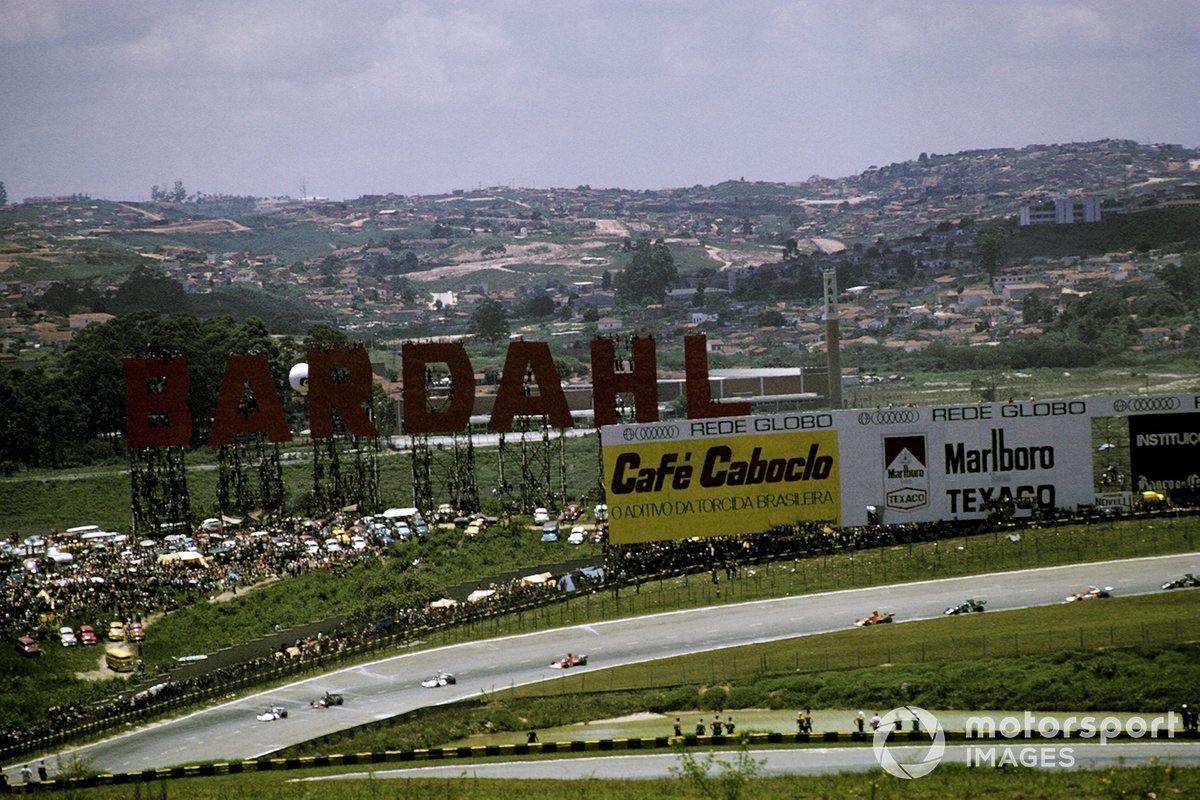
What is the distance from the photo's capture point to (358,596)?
76688 millimetres

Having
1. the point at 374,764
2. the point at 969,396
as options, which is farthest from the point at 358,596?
the point at 969,396

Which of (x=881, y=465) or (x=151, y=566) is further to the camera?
(x=151, y=566)

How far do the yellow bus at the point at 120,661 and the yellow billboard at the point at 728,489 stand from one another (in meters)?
26.1

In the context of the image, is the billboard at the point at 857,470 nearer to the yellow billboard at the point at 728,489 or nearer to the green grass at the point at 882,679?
the yellow billboard at the point at 728,489

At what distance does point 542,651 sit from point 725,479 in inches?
752

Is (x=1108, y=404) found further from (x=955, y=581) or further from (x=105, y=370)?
(x=105, y=370)

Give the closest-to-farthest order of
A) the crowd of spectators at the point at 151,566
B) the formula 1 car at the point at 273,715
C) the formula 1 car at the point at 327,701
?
1. the formula 1 car at the point at 273,715
2. the formula 1 car at the point at 327,701
3. the crowd of spectators at the point at 151,566

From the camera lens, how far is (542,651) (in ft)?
209

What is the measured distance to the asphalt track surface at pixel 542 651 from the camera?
181 ft

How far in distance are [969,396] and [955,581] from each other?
96.8m

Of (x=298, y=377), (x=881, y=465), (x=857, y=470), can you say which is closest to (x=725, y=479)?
(x=857, y=470)

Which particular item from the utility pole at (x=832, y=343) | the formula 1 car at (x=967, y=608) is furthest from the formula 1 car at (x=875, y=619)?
the utility pole at (x=832, y=343)

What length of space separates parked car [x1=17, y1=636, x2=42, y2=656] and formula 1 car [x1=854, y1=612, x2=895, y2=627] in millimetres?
37251

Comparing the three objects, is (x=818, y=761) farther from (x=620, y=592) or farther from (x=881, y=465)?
(x=881, y=465)
